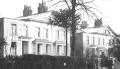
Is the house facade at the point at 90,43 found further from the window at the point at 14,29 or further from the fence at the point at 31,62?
the fence at the point at 31,62

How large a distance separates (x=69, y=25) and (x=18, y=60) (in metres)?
6.94

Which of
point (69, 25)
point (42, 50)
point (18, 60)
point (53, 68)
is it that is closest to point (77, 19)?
point (69, 25)

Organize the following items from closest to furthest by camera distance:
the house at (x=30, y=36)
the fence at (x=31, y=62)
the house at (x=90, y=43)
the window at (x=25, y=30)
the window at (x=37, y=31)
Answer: the fence at (x=31, y=62), the house at (x=30, y=36), the window at (x=25, y=30), the window at (x=37, y=31), the house at (x=90, y=43)

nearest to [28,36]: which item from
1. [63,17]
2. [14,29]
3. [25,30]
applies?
[25,30]

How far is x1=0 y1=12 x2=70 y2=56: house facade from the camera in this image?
3787cm

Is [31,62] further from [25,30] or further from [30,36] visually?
[30,36]

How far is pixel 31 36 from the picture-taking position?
137ft

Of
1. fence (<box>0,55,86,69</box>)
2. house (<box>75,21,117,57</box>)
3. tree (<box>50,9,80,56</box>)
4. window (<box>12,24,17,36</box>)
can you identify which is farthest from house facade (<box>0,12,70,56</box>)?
fence (<box>0,55,86,69</box>)

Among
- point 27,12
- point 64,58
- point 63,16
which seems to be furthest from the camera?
point 27,12

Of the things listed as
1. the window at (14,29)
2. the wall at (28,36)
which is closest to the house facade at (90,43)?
the wall at (28,36)

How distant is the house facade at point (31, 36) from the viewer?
124ft

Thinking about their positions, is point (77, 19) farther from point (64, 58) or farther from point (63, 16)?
point (64, 58)

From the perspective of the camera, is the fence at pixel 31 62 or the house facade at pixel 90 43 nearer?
the fence at pixel 31 62

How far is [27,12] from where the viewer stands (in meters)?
48.9
